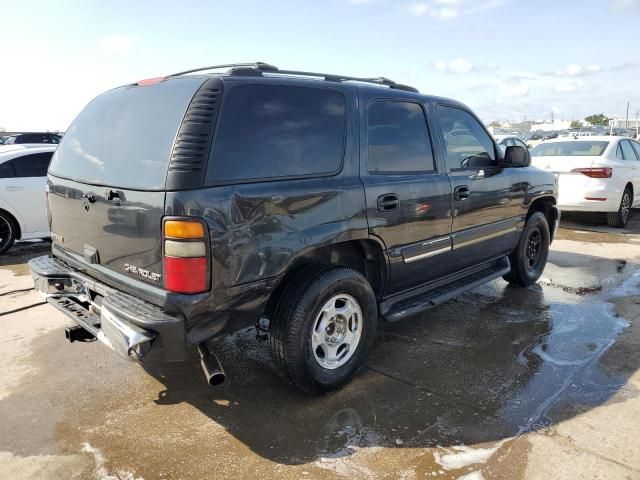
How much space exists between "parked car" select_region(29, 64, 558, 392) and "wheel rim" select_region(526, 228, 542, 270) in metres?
1.77

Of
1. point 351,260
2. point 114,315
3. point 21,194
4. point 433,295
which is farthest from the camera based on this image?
point 21,194

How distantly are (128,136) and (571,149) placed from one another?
29.4ft

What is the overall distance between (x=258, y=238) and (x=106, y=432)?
1.47 metres

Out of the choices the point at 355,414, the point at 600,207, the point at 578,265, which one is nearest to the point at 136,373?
the point at 355,414

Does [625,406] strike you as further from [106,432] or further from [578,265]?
[578,265]

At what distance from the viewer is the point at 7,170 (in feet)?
24.2

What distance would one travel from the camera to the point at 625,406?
10.3 feet

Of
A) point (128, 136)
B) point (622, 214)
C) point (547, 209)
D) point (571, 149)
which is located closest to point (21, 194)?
point (128, 136)

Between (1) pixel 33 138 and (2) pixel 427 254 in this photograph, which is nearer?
(2) pixel 427 254

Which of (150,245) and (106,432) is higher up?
(150,245)

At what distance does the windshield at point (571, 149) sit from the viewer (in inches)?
363

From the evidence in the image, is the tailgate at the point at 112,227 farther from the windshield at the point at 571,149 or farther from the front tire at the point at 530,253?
the windshield at the point at 571,149

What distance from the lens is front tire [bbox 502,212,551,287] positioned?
17.6 ft

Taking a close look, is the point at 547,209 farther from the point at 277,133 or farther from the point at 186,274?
the point at 186,274
